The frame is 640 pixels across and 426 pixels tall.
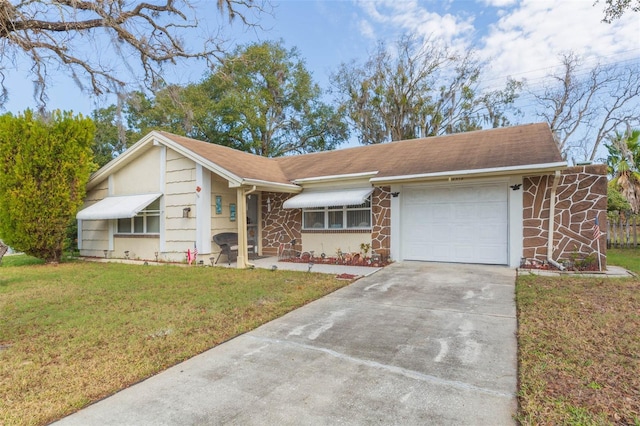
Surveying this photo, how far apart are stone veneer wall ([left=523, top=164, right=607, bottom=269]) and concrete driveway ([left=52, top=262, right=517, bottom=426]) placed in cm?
489

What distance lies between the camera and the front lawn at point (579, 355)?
10.6 ft

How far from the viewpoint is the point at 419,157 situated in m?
13.2

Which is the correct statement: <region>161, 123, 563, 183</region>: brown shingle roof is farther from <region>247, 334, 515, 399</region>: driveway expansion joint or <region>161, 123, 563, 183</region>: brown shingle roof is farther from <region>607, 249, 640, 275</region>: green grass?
<region>247, 334, 515, 399</region>: driveway expansion joint

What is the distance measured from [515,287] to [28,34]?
10.3 metres

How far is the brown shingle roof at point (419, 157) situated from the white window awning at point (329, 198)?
82cm

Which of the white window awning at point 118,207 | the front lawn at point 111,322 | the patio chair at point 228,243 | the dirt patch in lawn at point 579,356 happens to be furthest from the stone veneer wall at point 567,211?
the white window awning at point 118,207

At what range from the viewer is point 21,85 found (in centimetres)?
560

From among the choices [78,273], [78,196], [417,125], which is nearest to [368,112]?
[417,125]

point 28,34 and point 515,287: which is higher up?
point 28,34

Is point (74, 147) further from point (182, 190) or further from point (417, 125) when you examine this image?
point (417, 125)

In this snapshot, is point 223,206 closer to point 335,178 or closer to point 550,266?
point 335,178

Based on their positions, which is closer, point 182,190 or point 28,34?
point 28,34

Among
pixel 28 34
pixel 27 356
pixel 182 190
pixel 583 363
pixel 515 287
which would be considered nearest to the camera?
pixel 583 363

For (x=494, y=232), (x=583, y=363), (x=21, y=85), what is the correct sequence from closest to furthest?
1. (x=583, y=363)
2. (x=21, y=85)
3. (x=494, y=232)
